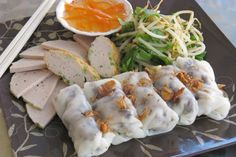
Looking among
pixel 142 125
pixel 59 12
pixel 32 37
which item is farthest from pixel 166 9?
pixel 142 125

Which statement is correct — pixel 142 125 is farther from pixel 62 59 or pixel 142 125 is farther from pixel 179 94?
pixel 62 59

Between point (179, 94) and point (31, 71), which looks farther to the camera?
point (31, 71)

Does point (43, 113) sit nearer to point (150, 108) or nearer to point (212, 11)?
point (150, 108)

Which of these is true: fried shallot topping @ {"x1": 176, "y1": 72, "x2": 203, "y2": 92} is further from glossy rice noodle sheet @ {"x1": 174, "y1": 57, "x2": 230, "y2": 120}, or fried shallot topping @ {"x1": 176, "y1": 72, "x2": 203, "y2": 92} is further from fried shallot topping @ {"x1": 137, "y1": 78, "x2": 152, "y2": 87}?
fried shallot topping @ {"x1": 137, "y1": 78, "x2": 152, "y2": 87}

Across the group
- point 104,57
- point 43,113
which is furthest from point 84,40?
point 43,113

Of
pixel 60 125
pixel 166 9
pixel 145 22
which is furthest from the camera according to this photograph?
pixel 166 9

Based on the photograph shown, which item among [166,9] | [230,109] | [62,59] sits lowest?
[230,109]

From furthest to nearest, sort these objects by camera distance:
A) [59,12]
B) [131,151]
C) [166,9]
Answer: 1. [166,9]
2. [59,12]
3. [131,151]
